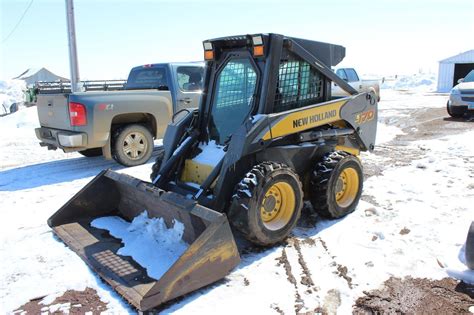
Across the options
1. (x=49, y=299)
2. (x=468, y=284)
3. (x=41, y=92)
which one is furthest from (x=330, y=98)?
(x=41, y=92)

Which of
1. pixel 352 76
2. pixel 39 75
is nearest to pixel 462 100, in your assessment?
pixel 352 76

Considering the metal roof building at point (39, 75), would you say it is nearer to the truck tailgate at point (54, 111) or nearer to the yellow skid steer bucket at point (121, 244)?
the truck tailgate at point (54, 111)

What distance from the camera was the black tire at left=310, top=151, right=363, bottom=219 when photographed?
14.9 feet

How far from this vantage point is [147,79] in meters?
8.64

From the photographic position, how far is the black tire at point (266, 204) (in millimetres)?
3717

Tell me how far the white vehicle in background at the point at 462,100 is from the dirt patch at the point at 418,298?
11.2m

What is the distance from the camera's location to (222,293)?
329cm

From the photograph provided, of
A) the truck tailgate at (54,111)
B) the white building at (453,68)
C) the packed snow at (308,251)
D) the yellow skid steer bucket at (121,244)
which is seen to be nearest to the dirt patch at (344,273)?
the packed snow at (308,251)

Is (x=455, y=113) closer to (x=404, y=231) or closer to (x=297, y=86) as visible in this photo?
(x=404, y=231)

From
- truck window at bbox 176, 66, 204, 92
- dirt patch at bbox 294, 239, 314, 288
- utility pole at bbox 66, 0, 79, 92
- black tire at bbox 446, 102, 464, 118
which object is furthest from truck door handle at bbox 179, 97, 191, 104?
black tire at bbox 446, 102, 464, 118

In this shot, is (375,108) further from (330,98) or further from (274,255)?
(274,255)

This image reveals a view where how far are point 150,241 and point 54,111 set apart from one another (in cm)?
436

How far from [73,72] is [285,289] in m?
11.4

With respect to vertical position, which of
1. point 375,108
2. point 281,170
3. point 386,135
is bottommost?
point 386,135
